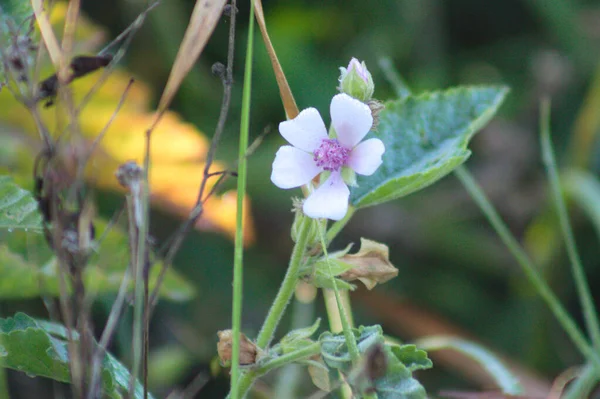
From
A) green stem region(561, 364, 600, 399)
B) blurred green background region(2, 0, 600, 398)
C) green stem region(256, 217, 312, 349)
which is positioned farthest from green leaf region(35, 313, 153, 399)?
blurred green background region(2, 0, 600, 398)

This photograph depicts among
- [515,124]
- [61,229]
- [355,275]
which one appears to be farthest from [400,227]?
[61,229]

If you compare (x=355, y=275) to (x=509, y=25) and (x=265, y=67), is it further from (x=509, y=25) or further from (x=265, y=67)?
(x=509, y=25)

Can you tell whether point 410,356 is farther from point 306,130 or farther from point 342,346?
point 306,130

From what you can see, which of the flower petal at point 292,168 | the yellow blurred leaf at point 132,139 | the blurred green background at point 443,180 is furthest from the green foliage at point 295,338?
the blurred green background at point 443,180

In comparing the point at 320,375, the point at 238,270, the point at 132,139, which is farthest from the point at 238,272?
the point at 132,139

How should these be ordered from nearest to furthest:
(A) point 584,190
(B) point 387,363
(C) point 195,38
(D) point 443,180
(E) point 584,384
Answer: (B) point 387,363 < (C) point 195,38 < (E) point 584,384 < (A) point 584,190 < (D) point 443,180

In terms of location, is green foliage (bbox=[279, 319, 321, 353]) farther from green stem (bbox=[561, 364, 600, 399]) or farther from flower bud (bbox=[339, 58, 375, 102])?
green stem (bbox=[561, 364, 600, 399])

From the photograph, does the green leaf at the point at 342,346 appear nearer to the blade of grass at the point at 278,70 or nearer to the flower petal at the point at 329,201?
the flower petal at the point at 329,201
